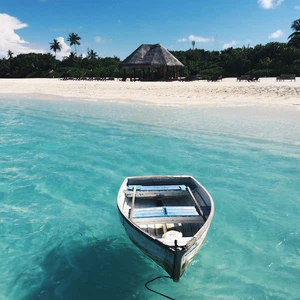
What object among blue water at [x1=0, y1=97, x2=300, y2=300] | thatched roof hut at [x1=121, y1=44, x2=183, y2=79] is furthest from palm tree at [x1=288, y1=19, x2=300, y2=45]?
blue water at [x1=0, y1=97, x2=300, y2=300]

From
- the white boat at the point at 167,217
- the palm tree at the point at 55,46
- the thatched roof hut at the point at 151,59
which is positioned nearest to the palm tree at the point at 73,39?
the palm tree at the point at 55,46

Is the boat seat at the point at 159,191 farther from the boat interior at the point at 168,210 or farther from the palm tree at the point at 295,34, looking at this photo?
the palm tree at the point at 295,34

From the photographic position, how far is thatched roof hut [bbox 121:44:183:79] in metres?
38.1

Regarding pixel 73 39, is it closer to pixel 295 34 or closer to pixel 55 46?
pixel 55 46

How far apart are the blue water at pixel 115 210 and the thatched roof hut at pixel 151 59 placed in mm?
23702

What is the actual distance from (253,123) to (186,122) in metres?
3.23

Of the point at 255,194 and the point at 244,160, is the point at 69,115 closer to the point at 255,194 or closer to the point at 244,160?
the point at 244,160

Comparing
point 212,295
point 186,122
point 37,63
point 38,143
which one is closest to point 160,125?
point 186,122

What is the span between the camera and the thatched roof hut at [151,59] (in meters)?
38.1

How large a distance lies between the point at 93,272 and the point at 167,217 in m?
1.50

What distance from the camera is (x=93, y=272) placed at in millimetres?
4941

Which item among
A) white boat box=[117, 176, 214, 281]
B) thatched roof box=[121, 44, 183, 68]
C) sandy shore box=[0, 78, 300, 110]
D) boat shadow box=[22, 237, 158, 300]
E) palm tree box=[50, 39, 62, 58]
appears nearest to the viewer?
white boat box=[117, 176, 214, 281]

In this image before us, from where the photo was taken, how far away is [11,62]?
68188mm

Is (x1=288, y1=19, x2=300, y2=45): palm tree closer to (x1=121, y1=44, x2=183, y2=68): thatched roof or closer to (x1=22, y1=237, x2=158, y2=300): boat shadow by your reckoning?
(x1=121, y1=44, x2=183, y2=68): thatched roof
